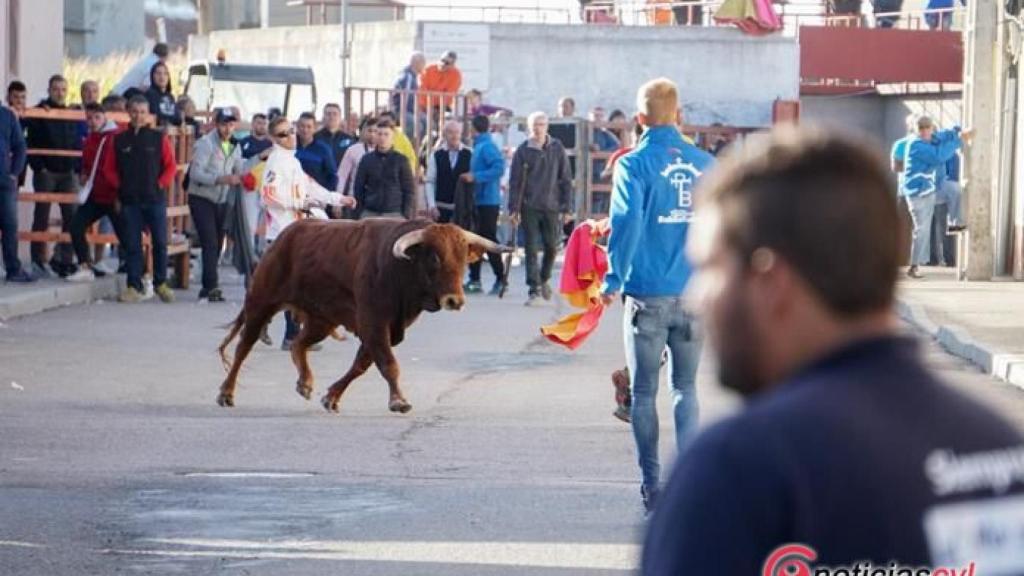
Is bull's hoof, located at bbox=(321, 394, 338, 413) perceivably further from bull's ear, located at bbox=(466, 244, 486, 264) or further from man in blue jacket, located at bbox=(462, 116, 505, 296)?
man in blue jacket, located at bbox=(462, 116, 505, 296)

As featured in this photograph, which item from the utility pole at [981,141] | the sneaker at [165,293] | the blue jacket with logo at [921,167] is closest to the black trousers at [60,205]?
the sneaker at [165,293]

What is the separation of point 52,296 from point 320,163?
2.93m

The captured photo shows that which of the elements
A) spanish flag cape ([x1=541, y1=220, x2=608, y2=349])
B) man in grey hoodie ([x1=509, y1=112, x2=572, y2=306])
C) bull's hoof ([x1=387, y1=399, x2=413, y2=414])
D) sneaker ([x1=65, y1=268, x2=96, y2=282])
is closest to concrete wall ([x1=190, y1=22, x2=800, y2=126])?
man in grey hoodie ([x1=509, y1=112, x2=572, y2=306])

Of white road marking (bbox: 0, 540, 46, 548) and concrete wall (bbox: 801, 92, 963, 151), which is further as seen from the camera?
concrete wall (bbox: 801, 92, 963, 151)

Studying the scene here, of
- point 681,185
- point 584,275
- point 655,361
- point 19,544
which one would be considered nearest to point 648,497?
point 655,361

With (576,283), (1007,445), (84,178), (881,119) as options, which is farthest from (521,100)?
(1007,445)

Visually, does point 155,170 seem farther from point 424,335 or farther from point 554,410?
point 554,410

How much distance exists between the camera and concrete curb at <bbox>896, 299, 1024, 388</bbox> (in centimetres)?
1675

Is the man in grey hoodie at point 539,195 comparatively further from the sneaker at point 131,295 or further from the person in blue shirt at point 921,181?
the person in blue shirt at point 921,181

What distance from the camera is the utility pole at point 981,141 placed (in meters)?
28.6

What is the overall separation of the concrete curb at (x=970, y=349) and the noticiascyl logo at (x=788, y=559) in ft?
44.8

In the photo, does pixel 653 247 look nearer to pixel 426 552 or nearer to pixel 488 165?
pixel 426 552

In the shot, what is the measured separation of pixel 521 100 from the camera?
159ft

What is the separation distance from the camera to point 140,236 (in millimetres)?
23781
